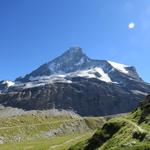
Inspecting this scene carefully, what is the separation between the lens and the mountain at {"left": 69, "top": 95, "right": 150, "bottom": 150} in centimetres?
4653

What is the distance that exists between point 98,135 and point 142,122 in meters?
8.04

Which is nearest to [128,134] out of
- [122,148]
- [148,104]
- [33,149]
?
[122,148]

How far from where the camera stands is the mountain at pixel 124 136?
4653cm

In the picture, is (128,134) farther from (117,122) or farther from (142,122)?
(117,122)

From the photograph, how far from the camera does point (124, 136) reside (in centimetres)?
5259

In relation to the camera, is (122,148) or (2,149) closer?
(122,148)

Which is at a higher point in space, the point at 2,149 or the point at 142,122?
the point at 2,149

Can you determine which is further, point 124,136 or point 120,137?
point 120,137

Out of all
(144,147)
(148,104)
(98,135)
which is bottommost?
(144,147)

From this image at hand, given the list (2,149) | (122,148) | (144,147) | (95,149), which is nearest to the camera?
(144,147)

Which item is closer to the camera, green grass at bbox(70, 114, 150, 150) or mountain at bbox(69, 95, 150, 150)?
green grass at bbox(70, 114, 150, 150)

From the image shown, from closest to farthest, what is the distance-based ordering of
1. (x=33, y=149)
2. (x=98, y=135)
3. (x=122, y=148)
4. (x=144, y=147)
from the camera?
1. (x=144, y=147)
2. (x=122, y=148)
3. (x=98, y=135)
4. (x=33, y=149)

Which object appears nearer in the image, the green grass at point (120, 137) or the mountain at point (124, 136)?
the green grass at point (120, 137)

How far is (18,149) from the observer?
154125mm
